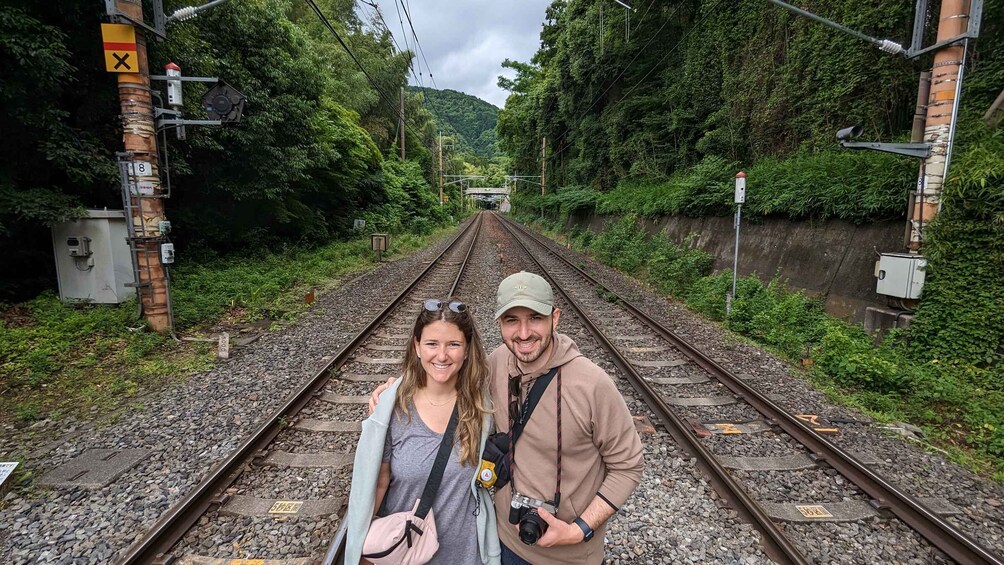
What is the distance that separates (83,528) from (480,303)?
23.0 ft

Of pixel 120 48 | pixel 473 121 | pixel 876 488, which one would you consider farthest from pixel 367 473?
pixel 473 121

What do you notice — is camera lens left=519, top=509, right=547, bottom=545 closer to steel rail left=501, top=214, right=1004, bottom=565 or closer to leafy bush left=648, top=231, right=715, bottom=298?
steel rail left=501, top=214, right=1004, bottom=565

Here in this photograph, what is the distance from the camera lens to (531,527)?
1473 mm

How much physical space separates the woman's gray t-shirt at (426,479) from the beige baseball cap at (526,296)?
538 mm

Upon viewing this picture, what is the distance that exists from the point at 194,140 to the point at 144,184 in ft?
13.3

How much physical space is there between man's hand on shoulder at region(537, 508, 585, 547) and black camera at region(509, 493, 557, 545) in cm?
1

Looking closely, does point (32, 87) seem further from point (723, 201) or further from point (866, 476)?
point (723, 201)

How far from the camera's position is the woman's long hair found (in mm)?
1616

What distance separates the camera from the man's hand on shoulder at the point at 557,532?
1.51m

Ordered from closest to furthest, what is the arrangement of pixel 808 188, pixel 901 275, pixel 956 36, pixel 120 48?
pixel 956 36, pixel 901 275, pixel 120 48, pixel 808 188

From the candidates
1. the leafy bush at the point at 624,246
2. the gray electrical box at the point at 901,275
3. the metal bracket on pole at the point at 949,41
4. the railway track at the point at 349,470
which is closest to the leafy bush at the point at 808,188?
the gray electrical box at the point at 901,275

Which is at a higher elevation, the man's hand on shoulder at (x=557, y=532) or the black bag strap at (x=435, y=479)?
the black bag strap at (x=435, y=479)

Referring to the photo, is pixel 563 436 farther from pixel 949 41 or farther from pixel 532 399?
pixel 949 41

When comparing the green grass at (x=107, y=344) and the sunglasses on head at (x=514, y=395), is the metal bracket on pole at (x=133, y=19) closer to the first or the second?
the green grass at (x=107, y=344)
